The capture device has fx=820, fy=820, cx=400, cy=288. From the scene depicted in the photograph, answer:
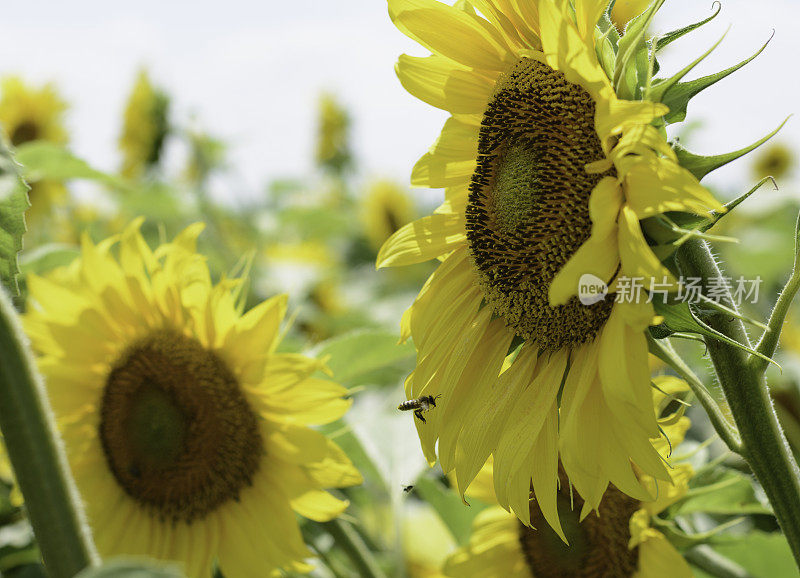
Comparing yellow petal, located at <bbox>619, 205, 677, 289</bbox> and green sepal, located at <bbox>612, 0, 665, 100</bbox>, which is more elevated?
green sepal, located at <bbox>612, 0, 665, 100</bbox>

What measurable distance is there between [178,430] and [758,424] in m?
1.08

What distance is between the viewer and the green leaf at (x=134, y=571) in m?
0.48

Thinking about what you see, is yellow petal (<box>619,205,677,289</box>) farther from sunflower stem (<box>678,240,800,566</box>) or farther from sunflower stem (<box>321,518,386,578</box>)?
sunflower stem (<box>321,518,386,578</box>)

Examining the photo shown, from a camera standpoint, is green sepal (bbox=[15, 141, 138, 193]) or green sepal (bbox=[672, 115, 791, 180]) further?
green sepal (bbox=[15, 141, 138, 193])

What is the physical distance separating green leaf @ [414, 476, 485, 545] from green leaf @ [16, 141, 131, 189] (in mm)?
1042

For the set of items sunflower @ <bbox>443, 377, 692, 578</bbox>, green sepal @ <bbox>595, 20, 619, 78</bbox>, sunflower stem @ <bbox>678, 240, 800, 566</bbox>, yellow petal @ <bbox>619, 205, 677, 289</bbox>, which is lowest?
sunflower @ <bbox>443, 377, 692, 578</bbox>

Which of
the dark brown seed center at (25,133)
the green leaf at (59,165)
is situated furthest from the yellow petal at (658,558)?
the dark brown seed center at (25,133)

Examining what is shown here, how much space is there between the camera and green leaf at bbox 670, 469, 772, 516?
1.18 metres

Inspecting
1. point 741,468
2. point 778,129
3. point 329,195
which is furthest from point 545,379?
point 329,195

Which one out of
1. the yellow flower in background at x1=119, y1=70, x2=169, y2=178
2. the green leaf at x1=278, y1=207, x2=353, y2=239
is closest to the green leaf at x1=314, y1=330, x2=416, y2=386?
the green leaf at x1=278, y1=207, x2=353, y2=239

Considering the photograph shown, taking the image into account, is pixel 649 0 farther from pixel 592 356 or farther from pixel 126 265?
pixel 126 265

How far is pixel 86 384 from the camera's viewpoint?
1.69 metres

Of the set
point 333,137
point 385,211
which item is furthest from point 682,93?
point 333,137

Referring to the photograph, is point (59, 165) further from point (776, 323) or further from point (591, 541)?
point (776, 323)
